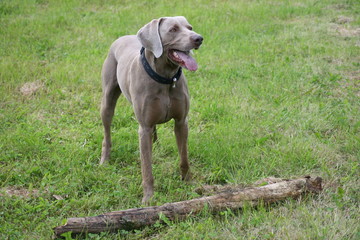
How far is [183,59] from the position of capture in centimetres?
343

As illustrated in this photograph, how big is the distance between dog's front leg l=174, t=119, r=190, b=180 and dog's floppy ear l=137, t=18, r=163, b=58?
0.72 meters

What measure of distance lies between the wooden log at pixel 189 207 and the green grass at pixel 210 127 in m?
0.07

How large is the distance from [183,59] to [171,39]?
0.73ft

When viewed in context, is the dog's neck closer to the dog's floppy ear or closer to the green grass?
the dog's floppy ear

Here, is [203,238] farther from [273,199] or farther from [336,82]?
[336,82]

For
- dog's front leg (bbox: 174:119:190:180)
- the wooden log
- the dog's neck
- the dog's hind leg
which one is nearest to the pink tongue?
the dog's neck

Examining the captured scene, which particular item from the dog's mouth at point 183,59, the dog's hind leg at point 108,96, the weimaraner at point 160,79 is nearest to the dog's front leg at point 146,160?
the weimaraner at point 160,79

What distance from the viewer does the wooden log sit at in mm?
3102

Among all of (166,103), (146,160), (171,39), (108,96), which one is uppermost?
(171,39)

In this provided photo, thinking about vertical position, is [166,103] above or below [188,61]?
below

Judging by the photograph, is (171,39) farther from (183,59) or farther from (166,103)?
(166,103)

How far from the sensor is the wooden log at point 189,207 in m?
3.10

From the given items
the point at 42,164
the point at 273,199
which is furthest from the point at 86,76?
the point at 273,199

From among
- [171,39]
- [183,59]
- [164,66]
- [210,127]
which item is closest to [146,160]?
[164,66]
